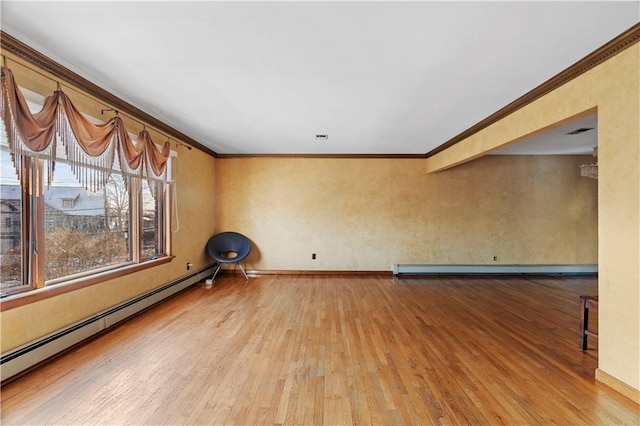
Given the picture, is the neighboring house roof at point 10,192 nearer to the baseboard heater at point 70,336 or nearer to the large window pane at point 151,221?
the baseboard heater at point 70,336

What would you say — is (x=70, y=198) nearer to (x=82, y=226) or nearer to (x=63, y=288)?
(x=82, y=226)

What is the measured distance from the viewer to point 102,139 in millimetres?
2836

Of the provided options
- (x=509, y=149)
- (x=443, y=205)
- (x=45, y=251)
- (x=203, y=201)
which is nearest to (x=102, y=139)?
(x=45, y=251)

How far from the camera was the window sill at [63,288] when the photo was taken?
2.20 m

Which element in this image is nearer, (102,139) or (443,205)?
(102,139)

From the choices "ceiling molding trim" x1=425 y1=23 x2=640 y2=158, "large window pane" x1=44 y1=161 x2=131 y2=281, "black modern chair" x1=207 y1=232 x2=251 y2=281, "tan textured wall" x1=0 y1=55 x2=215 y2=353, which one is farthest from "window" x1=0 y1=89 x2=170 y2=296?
"ceiling molding trim" x1=425 y1=23 x2=640 y2=158

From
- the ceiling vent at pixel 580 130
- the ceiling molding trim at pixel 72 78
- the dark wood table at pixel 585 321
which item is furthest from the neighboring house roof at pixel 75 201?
the ceiling vent at pixel 580 130

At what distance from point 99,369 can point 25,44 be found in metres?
2.52

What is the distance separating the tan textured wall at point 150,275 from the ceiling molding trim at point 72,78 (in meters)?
0.12

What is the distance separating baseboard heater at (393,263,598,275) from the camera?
6156 mm

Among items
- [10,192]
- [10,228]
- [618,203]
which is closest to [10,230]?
[10,228]

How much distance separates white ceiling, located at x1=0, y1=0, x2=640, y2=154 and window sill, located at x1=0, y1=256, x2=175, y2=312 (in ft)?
6.14

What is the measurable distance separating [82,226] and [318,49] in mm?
2860

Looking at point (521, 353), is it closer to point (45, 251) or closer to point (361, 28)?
point (361, 28)
